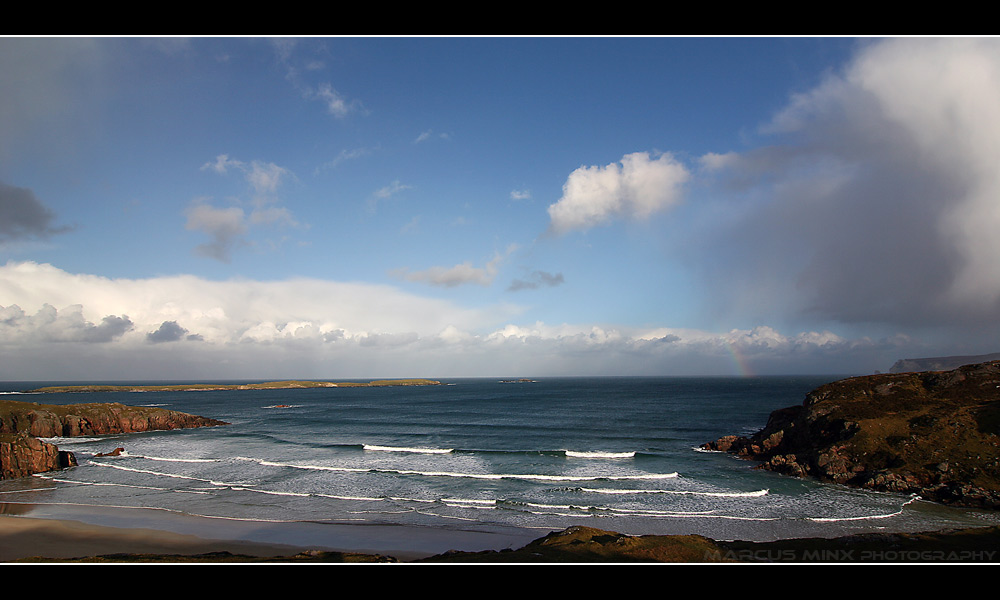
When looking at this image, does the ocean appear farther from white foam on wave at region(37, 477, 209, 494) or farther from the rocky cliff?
the rocky cliff

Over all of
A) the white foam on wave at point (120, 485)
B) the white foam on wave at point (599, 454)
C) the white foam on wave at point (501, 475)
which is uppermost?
the white foam on wave at point (120, 485)

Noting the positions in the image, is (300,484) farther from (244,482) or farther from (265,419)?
(265,419)

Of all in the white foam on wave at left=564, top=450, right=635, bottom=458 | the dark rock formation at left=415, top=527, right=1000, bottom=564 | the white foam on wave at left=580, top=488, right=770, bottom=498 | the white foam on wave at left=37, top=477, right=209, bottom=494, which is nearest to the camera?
the dark rock formation at left=415, top=527, right=1000, bottom=564

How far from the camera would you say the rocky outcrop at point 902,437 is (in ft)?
94.5

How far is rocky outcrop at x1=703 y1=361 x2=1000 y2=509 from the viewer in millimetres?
28812

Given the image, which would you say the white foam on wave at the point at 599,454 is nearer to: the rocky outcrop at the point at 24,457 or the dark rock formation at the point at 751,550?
the dark rock formation at the point at 751,550

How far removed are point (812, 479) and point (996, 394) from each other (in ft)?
58.6

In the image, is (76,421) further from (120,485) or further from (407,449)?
(407,449)

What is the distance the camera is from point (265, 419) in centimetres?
8206

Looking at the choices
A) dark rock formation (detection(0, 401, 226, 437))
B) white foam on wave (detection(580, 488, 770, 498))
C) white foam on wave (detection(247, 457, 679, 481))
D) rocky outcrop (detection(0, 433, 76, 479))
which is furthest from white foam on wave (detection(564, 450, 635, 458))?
dark rock formation (detection(0, 401, 226, 437))

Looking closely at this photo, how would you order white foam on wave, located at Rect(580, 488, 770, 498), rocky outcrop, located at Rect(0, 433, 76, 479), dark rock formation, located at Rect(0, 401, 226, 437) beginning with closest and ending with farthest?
white foam on wave, located at Rect(580, 488, 770, 498) → rocky outcrop, located at Rect(0, 433, 76, 479) → dark rock formation, located at Rect(0, 401, 226, 437)

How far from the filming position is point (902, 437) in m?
33.3

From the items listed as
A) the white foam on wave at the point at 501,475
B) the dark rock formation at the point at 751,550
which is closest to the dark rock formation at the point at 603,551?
the dark rock formation at the point at 751,550
